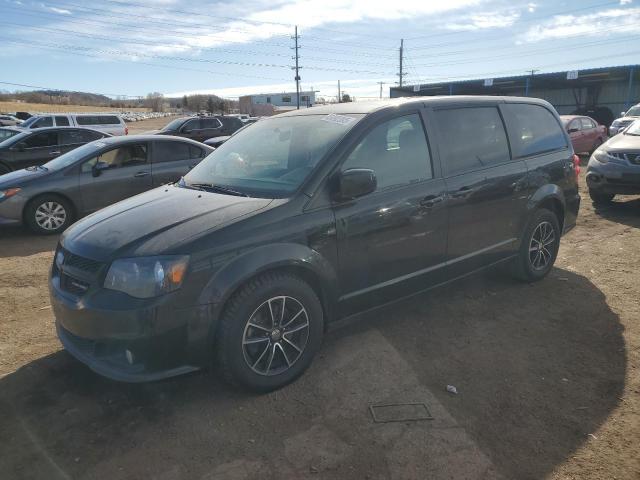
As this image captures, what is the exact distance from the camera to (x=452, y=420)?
2.87 m

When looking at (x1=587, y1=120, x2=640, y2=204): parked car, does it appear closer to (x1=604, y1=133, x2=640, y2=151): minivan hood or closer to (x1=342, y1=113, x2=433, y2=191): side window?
(x1=604, y1=133, x2=640, y2=151): minivan hood

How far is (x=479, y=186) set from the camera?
163 inches

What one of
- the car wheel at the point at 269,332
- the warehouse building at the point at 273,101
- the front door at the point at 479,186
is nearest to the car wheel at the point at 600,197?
the front door at the point at 479,186

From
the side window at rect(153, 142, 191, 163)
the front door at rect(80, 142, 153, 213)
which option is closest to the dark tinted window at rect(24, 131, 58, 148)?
the front door at rect(80, 142, 153, 213)

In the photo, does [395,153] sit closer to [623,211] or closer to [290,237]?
[290,237]

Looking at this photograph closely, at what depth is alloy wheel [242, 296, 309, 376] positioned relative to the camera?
3.02 metres

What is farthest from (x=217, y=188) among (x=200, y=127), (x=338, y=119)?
(x=200, y=127)

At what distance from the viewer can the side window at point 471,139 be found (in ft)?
13.1

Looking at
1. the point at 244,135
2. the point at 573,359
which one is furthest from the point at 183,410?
the point at 573,359

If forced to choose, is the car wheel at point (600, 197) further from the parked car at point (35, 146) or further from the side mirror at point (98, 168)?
the parked car at point (35, 146)

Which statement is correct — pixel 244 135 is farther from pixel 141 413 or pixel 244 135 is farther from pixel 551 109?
pixel 551 109

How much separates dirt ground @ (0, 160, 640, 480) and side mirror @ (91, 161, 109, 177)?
3.51 meters

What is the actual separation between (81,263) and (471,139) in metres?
3.21

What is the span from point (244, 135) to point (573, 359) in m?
3.20
